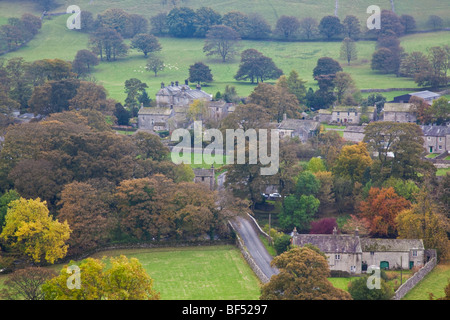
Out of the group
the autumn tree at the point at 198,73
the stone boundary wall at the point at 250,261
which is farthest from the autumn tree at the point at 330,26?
the stone boundary wall at the point at 250,261

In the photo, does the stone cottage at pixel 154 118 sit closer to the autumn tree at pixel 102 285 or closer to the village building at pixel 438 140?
the village building at pixel 438 140

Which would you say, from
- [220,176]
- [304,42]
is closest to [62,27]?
[304,42]

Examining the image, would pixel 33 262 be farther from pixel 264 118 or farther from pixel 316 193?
pixel 264 118

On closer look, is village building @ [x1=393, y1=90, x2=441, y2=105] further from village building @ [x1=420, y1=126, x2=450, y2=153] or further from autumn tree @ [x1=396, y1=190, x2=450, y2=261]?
autumn tree @ [x1=396, y1=190, x2=450, y2=261]

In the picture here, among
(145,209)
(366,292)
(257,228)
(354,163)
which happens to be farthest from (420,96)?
(366,292)

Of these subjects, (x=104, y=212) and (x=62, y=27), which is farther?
(x=62, y=27)
